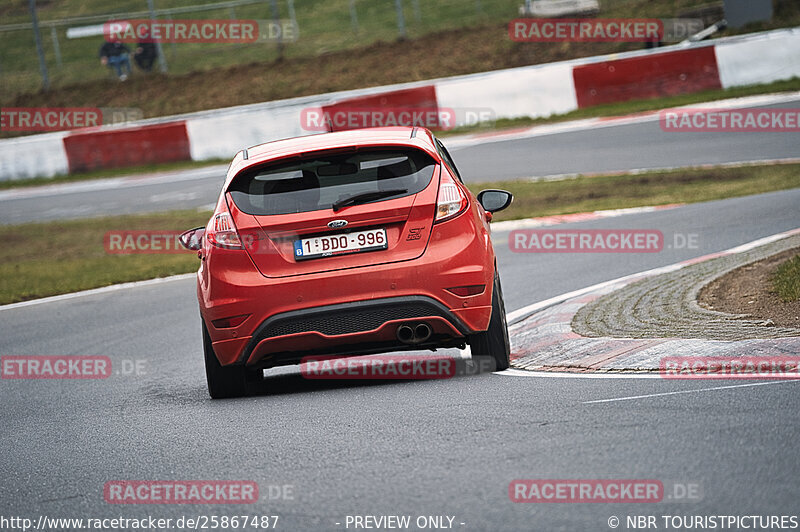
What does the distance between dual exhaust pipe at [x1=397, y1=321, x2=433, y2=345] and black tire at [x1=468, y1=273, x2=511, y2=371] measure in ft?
1.33

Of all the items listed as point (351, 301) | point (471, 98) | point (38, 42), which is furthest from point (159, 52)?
point (351, 301)

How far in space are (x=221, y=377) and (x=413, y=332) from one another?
1342mm

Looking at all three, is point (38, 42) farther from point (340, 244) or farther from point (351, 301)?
point (351, 301)

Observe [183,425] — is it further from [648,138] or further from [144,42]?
[144,42]

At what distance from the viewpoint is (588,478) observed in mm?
5012

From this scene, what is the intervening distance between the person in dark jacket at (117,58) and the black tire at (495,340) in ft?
102

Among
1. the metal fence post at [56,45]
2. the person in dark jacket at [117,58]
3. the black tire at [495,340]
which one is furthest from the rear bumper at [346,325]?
the person in dark jacket at [117,58]

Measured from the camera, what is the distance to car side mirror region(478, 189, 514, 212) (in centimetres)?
861

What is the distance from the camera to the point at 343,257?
754cm

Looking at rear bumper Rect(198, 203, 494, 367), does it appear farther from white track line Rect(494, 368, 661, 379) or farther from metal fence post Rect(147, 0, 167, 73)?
metal fence post Rect(147, 0, 167, 73)

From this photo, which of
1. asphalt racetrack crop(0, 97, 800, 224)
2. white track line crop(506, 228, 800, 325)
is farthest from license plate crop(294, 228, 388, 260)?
asphalt racetrack crop(0, 97, 800, 224)

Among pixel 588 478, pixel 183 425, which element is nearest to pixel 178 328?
pixel 183 425

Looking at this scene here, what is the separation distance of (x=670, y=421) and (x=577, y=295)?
5.14m

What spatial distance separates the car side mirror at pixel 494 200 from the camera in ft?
28.2
